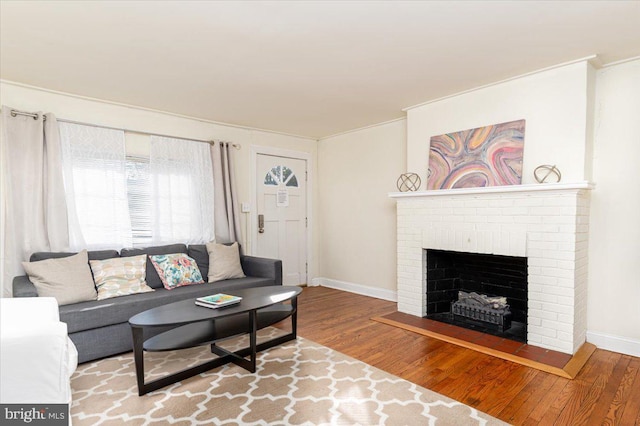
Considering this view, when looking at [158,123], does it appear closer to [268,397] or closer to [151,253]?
[151,253]

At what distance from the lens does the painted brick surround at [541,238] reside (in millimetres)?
2752

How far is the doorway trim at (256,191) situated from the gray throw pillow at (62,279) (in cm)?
210

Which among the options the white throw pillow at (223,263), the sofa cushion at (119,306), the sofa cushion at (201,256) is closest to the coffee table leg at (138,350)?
the sofa cushion at (119,306)

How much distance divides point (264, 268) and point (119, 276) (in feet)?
4.74

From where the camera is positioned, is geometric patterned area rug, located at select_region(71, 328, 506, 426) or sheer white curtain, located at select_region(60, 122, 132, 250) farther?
sheer white curtain, located at select_region(60, 122, 132, 250)

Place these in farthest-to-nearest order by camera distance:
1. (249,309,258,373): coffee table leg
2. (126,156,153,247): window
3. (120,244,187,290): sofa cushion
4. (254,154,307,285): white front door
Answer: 1. (254,154,307,285): white front door
2. (126,156,153,247): window
3. (120,244,187,290): sofa cushion
4. (249,309,258,373): coffee table leg

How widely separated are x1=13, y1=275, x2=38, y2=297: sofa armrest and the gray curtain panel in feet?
6.23

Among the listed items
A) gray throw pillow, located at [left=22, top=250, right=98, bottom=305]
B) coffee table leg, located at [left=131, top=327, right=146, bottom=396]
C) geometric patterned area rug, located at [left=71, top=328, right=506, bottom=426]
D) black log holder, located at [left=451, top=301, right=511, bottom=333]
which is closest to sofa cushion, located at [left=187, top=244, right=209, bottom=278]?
gray throw pillow, located at [left=22, top=250, right=98, bottom=305]

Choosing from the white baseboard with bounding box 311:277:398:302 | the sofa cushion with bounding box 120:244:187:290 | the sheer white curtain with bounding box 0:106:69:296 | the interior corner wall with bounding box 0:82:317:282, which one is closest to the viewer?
the sheer white curtain with bounding box 0:106:69:296

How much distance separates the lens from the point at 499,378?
2439mm

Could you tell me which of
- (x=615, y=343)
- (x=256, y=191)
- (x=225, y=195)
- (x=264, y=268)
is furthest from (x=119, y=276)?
(x=615, y=343)

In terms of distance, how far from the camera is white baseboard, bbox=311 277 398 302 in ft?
15.1

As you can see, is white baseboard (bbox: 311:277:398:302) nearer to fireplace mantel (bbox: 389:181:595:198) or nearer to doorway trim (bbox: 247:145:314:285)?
doorway trim (bbox: 247:145:314:285)

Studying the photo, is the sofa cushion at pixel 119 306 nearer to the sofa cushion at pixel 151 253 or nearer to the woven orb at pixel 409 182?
the sofa cushion at pixel 151 253
